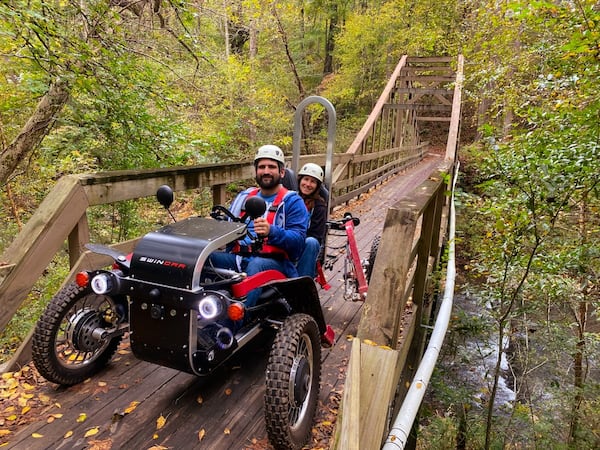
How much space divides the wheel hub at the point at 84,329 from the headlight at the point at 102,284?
0.42 m

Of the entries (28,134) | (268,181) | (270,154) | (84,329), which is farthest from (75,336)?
(28,134)

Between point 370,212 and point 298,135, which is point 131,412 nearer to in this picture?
point 298,135

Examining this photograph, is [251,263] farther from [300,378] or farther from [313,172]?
[313,172]

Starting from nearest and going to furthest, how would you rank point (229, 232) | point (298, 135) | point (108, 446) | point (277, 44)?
point (108, 446), point (229, 232), point (298, 135), point (277, 44)

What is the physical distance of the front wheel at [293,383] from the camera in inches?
73.9

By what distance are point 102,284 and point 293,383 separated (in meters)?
1.06

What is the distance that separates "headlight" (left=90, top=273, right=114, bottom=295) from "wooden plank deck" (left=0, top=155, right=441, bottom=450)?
2.40 ft

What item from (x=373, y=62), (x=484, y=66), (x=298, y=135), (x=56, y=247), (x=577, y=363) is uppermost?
(x=373, y=62)

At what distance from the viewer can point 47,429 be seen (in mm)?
2064

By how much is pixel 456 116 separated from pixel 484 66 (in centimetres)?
494

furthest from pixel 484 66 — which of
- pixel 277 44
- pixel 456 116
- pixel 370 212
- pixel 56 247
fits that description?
pixel 277 44

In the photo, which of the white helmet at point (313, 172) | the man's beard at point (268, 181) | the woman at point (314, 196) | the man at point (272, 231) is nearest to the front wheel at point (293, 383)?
the man at point (272, 231)

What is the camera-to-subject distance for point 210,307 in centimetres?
182

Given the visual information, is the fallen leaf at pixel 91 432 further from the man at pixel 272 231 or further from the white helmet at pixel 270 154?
the white helmet at pixel 270 154
